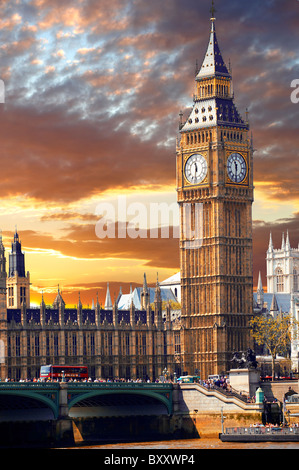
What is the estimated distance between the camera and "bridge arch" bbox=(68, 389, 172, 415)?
517 ft

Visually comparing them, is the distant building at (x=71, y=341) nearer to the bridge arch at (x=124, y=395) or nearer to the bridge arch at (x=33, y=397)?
the bridge arch at (x=124, y=395)

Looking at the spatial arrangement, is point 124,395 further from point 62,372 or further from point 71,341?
point 71,341

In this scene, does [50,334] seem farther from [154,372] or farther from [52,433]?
[52,433]

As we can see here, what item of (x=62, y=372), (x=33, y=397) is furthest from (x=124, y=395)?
(x=33, y=397)

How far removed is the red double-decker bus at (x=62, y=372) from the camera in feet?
561

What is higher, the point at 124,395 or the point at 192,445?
the point at 124,395

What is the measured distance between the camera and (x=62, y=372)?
171 m

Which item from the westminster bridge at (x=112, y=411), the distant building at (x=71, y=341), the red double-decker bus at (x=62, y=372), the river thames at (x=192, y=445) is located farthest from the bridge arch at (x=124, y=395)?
the distant building at (x=71, y=341)

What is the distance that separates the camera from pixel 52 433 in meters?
155

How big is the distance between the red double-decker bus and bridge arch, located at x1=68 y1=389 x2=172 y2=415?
8139mm

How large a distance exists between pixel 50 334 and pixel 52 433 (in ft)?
112

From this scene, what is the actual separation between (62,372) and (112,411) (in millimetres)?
9265

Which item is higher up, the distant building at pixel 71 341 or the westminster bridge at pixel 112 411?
the distant building at pixel 71 341
